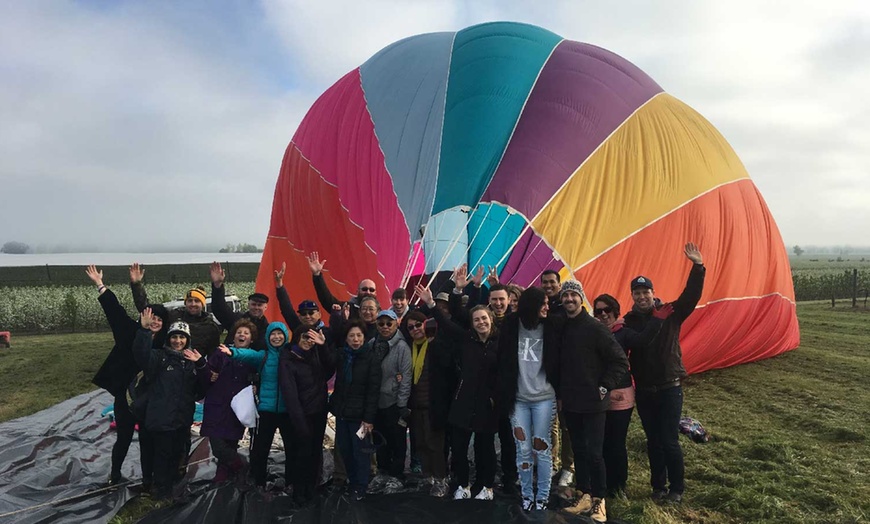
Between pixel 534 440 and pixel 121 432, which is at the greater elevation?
pixel 534 440

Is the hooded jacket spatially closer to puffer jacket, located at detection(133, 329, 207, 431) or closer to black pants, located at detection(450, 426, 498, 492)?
puffer jacket, located at detection(133, 329, 207, 431)

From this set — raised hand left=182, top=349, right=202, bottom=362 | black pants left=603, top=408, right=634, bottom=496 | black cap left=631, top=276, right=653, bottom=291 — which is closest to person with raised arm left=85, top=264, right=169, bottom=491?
raised hand left=182, top=349, right=202, bottom=362

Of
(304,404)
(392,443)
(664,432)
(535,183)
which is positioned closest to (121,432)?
(304,404)

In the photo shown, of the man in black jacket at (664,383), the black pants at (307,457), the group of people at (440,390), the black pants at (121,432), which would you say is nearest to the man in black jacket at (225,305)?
the group of people at (440,390)

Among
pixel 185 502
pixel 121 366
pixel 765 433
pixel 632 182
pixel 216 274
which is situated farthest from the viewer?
pixel 632 182

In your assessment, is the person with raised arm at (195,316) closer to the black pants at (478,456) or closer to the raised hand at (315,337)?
the raised hand at (315,337)

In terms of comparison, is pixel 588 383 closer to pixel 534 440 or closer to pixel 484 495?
pixel 534 440

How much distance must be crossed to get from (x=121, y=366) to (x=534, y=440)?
114 inches

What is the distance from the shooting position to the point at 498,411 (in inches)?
130

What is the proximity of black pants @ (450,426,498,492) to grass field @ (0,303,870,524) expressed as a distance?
2.48ft

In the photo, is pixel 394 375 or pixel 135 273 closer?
pixel 394 375

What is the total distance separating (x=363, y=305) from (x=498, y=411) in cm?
122

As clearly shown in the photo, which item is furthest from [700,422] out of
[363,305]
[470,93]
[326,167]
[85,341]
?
[85,341]

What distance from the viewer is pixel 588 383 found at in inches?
120
